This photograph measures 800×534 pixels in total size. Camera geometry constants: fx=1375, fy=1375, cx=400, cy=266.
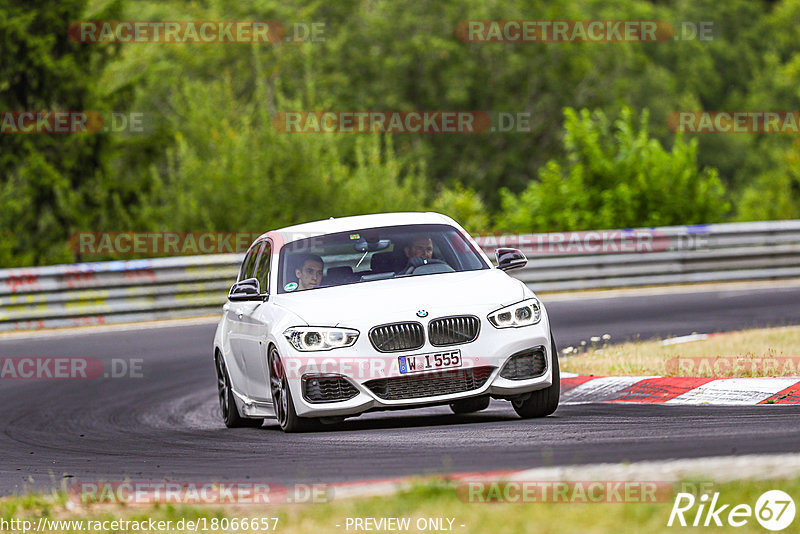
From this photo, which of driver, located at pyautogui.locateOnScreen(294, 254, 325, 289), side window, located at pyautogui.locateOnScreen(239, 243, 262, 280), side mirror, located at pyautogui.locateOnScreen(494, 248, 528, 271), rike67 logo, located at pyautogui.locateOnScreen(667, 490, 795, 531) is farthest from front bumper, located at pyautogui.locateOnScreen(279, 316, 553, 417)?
rike67 logo, located at pyautogui.locateOnScreen(667, 490, 795, 531)

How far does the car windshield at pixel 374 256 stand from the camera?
33.2 feet

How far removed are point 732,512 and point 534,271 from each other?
56.9 ft

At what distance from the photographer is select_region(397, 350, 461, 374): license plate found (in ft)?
29.5

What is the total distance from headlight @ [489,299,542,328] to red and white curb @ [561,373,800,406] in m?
1.22

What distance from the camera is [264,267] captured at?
1096 centimetres

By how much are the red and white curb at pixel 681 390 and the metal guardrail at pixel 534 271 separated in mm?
10599

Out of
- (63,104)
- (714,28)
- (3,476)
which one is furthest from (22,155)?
(714,28)

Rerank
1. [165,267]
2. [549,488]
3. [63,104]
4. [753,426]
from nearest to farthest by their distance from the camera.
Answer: [549,488] → [753,426] → [165,267] → [63,104]

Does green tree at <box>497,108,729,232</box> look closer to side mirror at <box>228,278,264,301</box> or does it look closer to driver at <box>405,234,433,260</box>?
driver at <box>405,234,433,260</box>

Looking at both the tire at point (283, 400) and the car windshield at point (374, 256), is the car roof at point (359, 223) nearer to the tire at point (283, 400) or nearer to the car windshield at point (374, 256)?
the car windshield at point (374, 256)

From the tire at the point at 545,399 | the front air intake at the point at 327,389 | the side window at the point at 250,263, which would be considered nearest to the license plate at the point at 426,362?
the front air intake at the point at 327,389

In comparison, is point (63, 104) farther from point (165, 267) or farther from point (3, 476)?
point (3, 476)

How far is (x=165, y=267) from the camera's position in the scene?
21750 mm

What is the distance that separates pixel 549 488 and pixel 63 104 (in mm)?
26316
